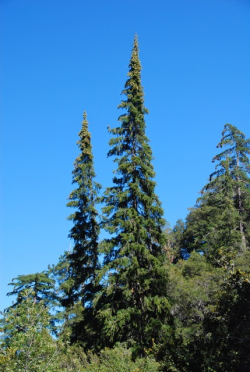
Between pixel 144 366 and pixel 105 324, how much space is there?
4.19 meters

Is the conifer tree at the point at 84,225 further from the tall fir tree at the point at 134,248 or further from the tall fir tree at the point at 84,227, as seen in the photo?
the tall fir tree at the point at 134,248

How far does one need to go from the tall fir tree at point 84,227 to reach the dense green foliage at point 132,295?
0.22ft

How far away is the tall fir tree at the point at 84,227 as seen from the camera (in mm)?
22984

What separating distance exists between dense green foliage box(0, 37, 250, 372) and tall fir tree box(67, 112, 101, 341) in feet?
0.22

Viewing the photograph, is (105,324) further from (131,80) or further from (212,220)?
(212,220)

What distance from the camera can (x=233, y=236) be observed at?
97.5ft

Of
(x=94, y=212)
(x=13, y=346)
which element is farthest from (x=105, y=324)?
(x=94, y=212)

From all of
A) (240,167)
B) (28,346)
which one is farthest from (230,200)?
(28,346)

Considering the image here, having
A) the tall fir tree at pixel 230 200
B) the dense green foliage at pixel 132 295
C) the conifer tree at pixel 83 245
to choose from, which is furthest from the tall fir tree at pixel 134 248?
the tall fir tree at pixel 230 200

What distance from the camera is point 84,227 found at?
80.1 ft

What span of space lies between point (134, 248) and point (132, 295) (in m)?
2.15

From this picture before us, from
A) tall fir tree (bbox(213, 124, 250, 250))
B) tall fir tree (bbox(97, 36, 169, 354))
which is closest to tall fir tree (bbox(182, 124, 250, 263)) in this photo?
tall fir tree (bbox(213, 124, 250, 250))

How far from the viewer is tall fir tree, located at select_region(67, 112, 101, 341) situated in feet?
75.4

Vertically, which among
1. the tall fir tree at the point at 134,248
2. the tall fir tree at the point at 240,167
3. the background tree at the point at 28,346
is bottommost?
the background tree at the point at 28,346
